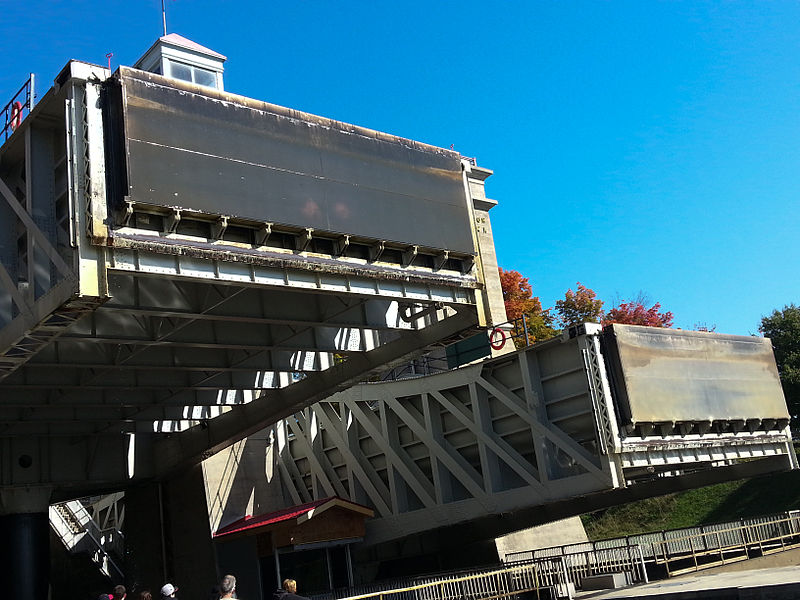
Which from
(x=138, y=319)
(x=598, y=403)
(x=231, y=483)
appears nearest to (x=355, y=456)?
(x=231, y=483)

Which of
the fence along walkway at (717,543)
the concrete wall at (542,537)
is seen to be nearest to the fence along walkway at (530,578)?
the fence along walkway at (717,543)

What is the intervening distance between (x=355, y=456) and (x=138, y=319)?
15.2 meters

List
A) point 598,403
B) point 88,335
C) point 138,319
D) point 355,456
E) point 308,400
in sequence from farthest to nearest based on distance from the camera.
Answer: point 355,456, point 308,400, point 598,403, point 138,319, point 88,335

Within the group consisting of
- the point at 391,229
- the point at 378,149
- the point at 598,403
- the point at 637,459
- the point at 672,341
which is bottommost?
the point at 637,459

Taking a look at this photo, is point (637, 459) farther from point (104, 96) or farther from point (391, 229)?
point (104, 96)

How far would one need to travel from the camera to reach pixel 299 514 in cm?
3128

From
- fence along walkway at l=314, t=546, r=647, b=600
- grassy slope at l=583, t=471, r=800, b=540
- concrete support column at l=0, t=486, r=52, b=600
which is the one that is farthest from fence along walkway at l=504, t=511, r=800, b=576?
concrete support column at l=0, t=486, r=52, b=600

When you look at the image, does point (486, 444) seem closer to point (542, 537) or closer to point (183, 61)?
point (542, 537)

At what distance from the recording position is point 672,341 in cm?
3081

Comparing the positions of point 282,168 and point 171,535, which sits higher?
point 282,168

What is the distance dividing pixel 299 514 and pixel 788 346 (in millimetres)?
39787

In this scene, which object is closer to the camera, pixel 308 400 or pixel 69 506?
pixel 308 400

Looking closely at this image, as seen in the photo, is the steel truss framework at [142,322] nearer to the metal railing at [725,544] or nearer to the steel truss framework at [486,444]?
the steel truss framework at [486,444]

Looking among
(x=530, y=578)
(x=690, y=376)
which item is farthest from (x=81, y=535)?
(x=690, y=376)
